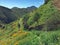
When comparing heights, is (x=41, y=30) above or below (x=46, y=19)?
below

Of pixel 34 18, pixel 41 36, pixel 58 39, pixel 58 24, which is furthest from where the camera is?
pixel 34 18

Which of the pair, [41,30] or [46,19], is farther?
[46,19]

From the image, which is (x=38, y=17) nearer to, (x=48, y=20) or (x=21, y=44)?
Answer: (x=48, y=20)

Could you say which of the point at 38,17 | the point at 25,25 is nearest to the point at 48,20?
the point at 38,17

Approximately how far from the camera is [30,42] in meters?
36.1

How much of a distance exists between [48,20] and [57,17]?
1917mm

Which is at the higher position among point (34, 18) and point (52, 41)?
point (34, 18)

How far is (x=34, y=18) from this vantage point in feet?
166

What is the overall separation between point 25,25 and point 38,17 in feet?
14.2

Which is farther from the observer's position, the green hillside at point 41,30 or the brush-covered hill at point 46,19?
the brush-covered hill at point 46,19

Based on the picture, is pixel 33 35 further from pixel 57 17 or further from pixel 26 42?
pixel 57 17

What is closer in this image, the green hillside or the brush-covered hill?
the green hillside

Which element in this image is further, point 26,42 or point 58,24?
point 58,24

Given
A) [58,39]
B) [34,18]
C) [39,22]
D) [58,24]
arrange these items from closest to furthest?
[58,39]
[58,24]
[39,22]
[34,18]
